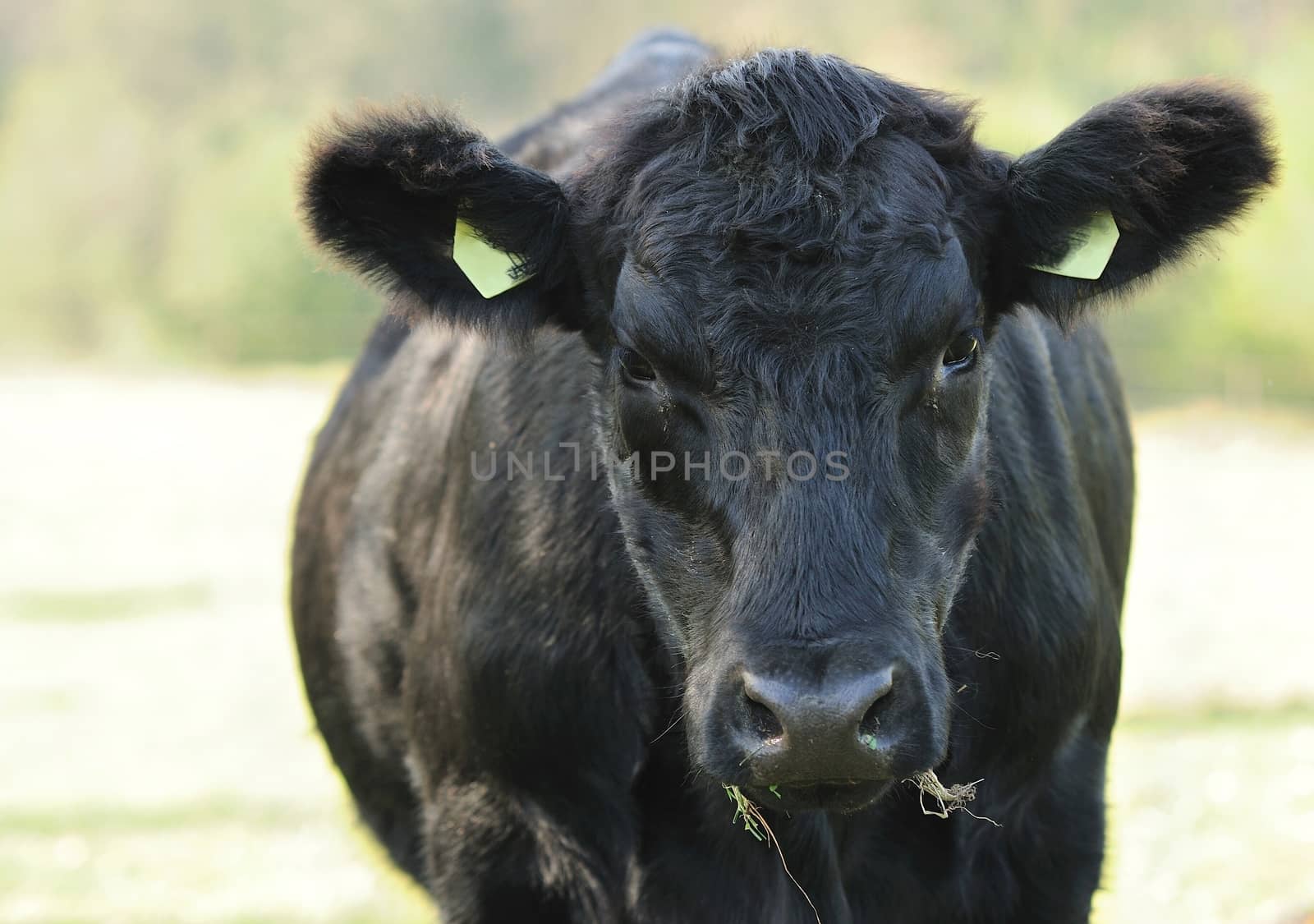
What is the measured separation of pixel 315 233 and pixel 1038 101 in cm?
4444

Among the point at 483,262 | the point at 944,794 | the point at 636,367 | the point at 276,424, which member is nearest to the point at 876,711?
the point at 944,794

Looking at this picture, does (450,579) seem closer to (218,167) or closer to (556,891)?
(556,891)

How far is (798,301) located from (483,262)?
1046 millimetres

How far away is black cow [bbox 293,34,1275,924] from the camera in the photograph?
3113mm

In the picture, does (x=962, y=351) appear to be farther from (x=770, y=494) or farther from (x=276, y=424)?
(x=276, y=424)

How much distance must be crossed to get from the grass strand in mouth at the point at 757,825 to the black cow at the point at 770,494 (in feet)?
0.10

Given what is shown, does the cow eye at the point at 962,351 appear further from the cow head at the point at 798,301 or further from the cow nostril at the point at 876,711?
the cow nostril at the point at 876,711

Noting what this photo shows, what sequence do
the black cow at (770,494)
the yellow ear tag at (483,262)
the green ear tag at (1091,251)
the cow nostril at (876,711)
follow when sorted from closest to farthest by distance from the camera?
the cow nostril at (876,711)
the black cow at (770,494)
the green ear tag at (1091,251)
the yellow ear tag at (483,262)

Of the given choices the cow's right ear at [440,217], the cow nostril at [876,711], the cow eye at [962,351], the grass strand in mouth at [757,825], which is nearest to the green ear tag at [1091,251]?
the cow eye at [962,351]

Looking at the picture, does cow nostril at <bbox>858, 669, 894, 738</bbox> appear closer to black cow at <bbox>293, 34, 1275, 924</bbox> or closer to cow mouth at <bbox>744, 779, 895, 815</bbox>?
black cow at <bbox>293, 34, 1275, 924</bbox>

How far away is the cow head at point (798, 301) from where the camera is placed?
2973 millimetres

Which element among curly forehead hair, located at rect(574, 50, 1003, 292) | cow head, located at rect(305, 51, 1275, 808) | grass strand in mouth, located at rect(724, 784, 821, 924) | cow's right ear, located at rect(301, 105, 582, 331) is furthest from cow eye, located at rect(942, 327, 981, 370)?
grass strand in mouth, located at rect(724, 784, 821, 924)

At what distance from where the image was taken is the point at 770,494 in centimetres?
313

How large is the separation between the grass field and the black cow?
0.84 m
